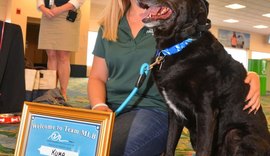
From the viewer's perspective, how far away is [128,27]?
1.82 m

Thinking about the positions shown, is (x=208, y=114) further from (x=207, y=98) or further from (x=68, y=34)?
(x=68, y=34)

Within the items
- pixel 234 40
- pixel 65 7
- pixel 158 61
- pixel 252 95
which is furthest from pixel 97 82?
pixel 234 40

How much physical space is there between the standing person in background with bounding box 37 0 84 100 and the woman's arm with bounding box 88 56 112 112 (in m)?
1.87

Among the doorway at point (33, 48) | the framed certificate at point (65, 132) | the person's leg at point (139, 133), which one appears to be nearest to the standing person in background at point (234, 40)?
the doorway at point (33, 48)

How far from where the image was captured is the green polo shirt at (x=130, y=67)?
173 centimetres

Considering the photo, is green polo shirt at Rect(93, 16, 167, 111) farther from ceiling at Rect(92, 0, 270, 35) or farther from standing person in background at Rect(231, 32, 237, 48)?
standing person in background at Rect(231, 32, 237, 48)

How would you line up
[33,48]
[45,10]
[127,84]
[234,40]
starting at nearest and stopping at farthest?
1. [127,84]
2. [45,10]
3. [33,48]
4. [234,40]

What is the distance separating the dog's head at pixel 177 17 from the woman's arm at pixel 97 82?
0.50 meters

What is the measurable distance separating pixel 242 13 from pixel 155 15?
14.6 meters

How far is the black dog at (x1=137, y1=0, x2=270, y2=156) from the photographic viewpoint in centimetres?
128

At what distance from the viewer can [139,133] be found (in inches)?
61.4

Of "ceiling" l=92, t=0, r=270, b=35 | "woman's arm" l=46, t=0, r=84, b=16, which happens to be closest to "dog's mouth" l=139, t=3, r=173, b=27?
"woman's arm" l=46, t=0, r=84, b=16

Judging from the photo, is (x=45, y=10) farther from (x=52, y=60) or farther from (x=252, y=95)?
(x=252, y=95)

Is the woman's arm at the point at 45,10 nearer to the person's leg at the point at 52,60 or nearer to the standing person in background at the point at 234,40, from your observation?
the person's leg at the point at 52,60
